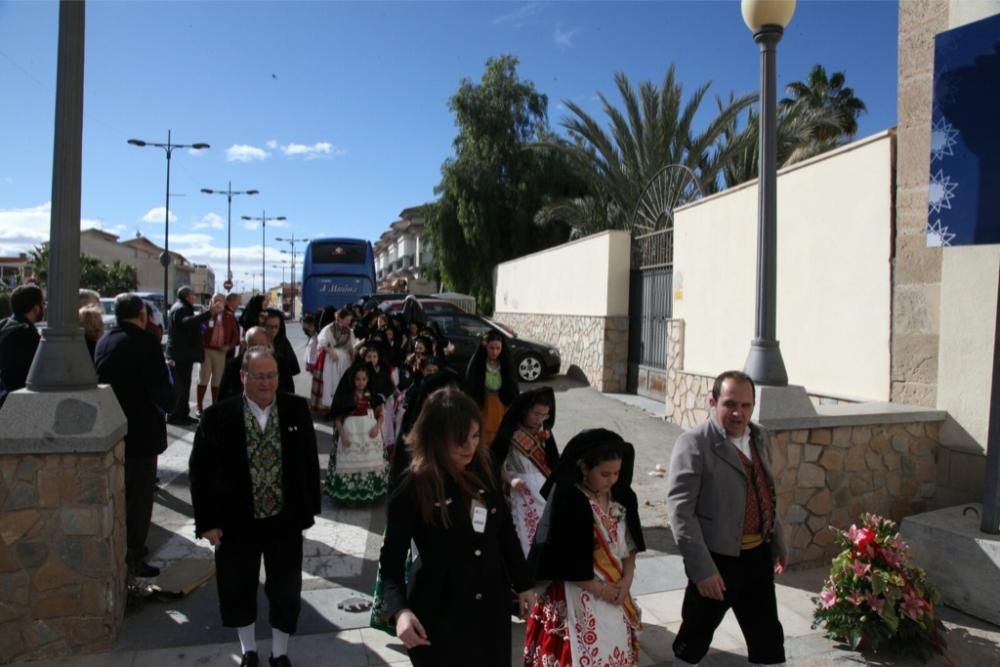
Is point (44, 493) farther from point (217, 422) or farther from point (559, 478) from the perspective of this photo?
point (559, 478)

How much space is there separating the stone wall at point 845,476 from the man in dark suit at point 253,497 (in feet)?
10.7

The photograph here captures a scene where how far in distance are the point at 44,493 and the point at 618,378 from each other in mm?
10386

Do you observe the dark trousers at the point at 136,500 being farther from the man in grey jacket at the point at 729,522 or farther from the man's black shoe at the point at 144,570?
the man in grey jacket at the point at 729,522

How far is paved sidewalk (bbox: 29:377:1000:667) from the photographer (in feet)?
12.2

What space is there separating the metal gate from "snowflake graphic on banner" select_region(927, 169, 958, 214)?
6.10 metres

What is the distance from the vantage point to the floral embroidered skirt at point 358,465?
611 centimetres

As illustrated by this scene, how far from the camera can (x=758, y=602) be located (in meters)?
3.28

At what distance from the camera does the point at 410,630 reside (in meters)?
2.36

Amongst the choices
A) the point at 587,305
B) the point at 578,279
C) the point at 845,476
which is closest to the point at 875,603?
the point at 845,476

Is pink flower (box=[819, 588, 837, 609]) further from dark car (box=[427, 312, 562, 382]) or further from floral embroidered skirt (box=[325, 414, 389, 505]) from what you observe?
dark car (box=[427, 312, 562, 382])

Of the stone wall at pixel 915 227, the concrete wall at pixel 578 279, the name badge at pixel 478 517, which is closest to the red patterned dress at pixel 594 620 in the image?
the name badge at pixel 478 517

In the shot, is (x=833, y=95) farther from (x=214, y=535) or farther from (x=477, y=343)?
(x=214, y=535)

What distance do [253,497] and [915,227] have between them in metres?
5.39

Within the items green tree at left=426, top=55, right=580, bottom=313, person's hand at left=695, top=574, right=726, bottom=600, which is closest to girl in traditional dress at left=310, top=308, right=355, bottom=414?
person's hand at left=695, top=574, right=726, bottom=600
